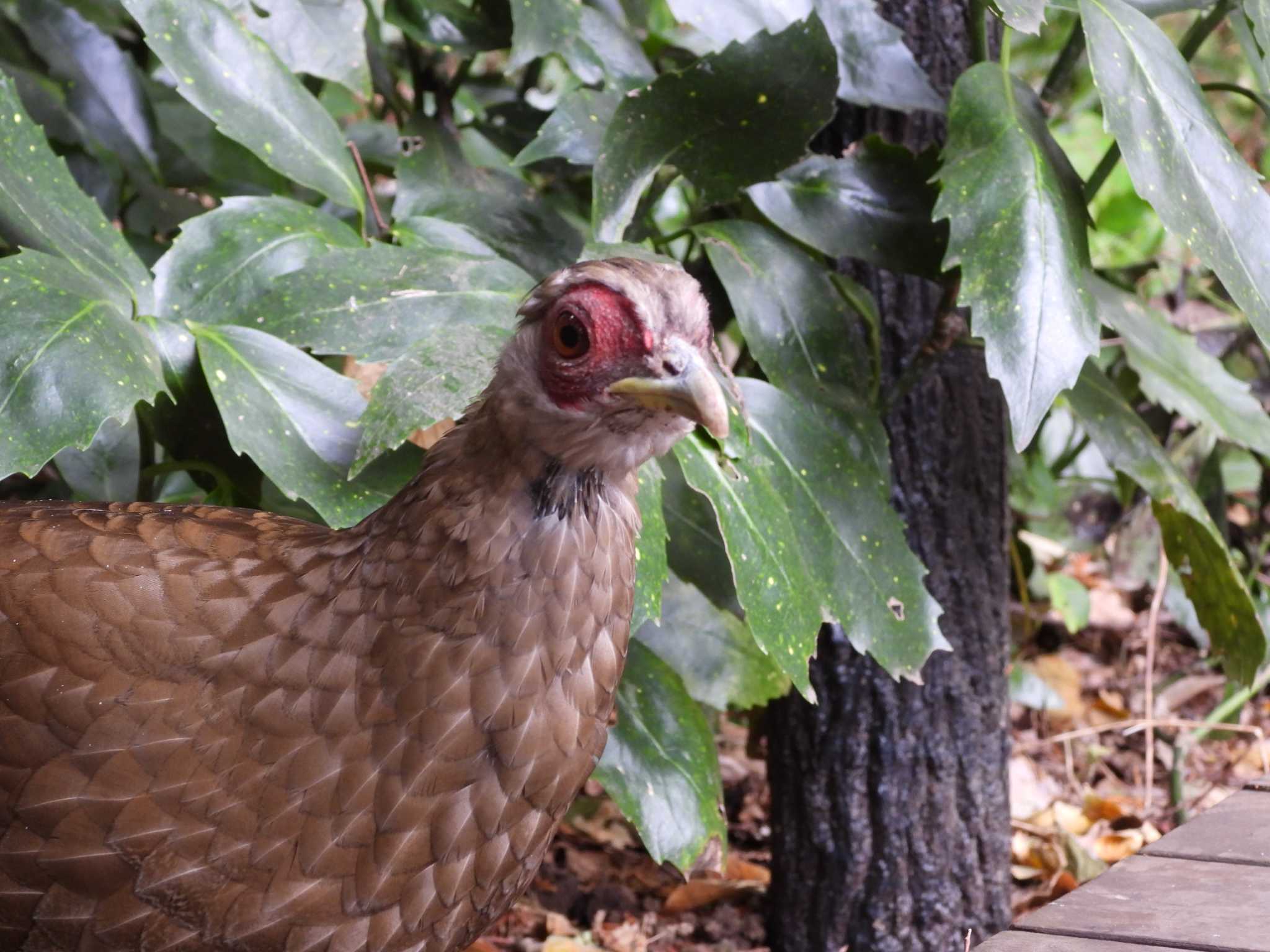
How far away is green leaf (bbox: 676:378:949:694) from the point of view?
197 cm

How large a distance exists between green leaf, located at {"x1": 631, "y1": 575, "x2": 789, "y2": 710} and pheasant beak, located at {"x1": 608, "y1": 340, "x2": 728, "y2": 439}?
1165 mm

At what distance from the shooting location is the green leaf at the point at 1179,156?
6.56 feet

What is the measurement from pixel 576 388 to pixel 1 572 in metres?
0.74

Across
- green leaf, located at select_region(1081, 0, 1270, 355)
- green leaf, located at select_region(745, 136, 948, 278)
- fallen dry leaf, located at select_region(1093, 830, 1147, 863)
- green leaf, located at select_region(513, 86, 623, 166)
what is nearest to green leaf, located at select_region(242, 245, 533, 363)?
green leaf, located at select_region(513, 86, 623, 166)

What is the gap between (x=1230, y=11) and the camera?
243 centimetres

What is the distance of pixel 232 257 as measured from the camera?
6.94ft

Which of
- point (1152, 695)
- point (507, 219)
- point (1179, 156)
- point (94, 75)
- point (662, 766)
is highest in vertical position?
point (94, 75)

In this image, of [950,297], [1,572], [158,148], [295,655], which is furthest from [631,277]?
[158,148]

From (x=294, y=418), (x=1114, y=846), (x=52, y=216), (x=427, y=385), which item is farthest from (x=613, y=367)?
(x=1114, y=846)

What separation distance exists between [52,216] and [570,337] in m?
0.99

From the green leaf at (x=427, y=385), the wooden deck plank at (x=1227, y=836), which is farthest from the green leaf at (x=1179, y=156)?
the green leaf at (x=427, y=385)

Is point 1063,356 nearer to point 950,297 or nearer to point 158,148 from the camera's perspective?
point 950,297

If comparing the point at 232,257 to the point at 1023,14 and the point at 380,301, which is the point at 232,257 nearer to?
the point at 380,301

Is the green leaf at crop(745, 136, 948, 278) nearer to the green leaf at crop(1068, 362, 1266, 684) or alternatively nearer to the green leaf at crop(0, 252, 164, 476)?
the green leaf at crop(1068, 362, 1266, 684)
